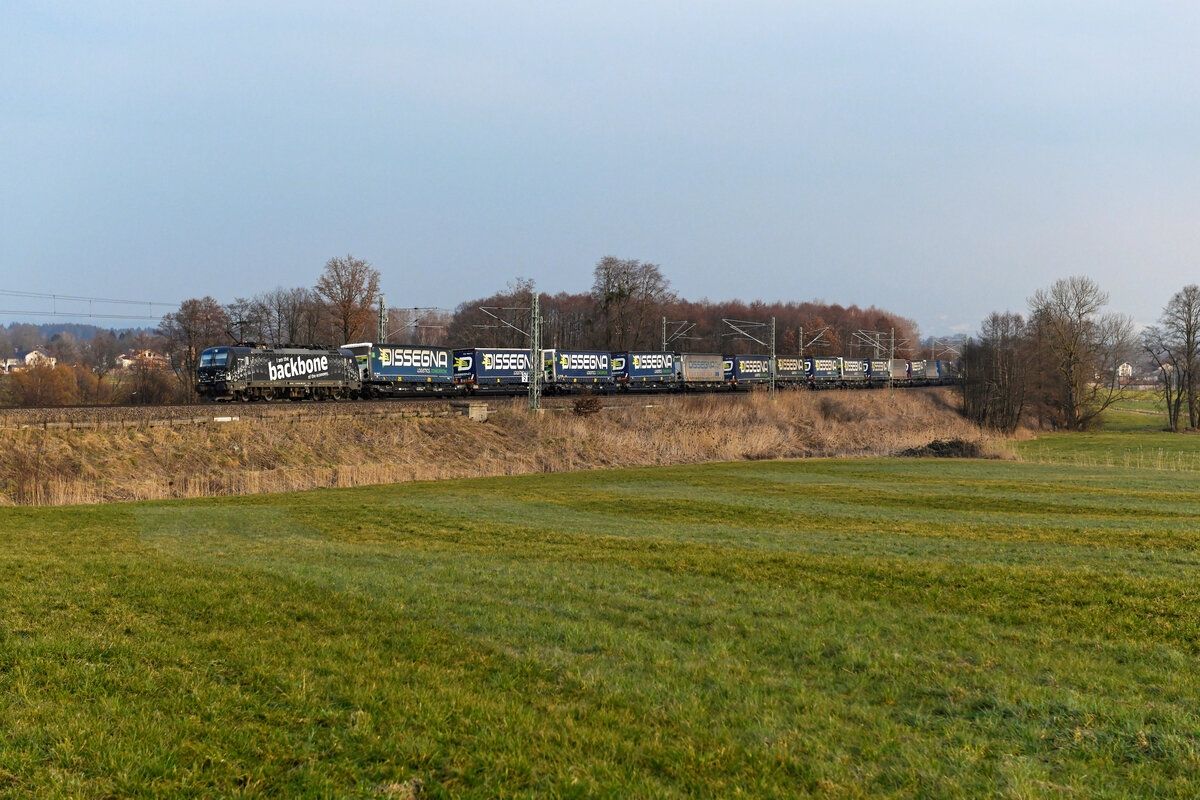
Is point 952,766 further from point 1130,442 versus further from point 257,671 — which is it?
point 1130,442

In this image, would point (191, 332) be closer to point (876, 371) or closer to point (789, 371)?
point (789, 371)

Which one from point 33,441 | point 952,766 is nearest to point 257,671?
point 952,766

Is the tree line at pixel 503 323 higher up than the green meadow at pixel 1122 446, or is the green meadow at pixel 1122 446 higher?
the tree line at pixel 503 323

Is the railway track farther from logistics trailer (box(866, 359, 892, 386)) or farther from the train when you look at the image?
logistics trailer (box(866, 359, 892, 386))

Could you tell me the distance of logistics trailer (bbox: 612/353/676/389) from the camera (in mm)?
62438

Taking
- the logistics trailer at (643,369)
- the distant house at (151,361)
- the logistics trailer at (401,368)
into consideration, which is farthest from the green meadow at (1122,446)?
the distant house at (151,361)

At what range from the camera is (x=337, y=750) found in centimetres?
512

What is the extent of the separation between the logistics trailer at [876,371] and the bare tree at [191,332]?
66.8 meters

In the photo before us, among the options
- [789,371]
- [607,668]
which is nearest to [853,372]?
[789,371]

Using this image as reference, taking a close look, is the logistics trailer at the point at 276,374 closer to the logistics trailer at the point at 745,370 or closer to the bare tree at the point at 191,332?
the bare tree at the point at 191,332

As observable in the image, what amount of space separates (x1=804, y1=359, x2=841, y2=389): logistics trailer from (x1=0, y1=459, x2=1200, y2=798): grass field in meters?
65.8

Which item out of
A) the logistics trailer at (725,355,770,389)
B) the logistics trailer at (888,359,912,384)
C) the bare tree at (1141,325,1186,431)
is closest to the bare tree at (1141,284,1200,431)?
the bare tree at (1141,325,1186,431)

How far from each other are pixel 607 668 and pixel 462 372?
47.1 metres

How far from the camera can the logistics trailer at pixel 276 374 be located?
1528 inches
